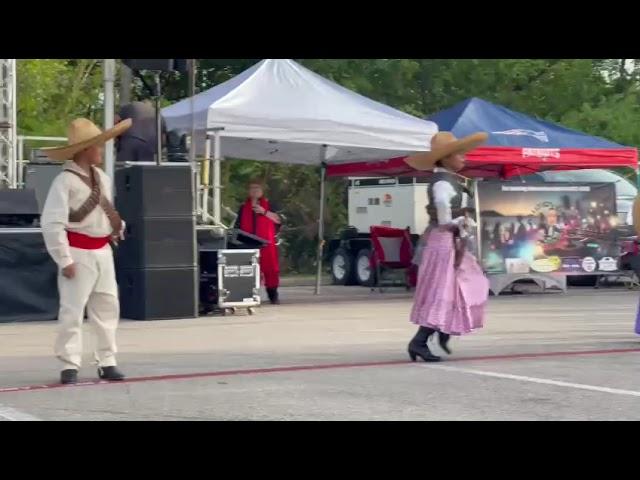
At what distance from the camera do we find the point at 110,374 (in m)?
9.85

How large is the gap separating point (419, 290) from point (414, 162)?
3.91 ft

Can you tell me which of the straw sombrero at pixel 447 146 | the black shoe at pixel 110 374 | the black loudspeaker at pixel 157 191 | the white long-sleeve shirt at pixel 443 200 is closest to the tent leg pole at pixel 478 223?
the black loudspeaker at pixel 157 191

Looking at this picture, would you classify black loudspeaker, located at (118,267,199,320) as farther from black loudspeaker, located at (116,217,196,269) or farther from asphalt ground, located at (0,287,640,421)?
asphalt ground, located at (0,287,640,421)

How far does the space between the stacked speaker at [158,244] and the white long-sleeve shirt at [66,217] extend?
18.5 ft

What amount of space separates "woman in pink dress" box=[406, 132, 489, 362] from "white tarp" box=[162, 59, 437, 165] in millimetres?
6324

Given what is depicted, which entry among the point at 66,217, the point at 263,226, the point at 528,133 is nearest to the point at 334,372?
the point at 66,217

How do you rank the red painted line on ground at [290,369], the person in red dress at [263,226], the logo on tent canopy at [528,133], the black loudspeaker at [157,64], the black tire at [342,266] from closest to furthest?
1. the red painted line on ground at [290,369]
2. the black loudspeaker at [157,64]
3. the person in red dress at [263,226]
4. the logo on tent canopy at [528,133]
5. the black tire at [342,266]

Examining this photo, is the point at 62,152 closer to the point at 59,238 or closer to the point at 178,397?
the point at 59,238

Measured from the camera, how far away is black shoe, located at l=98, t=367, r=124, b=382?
984 cm

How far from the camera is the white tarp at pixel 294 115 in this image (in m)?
17.0

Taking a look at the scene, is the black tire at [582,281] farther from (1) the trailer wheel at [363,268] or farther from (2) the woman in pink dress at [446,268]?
(2) the woman in pink dress at [446,268]
